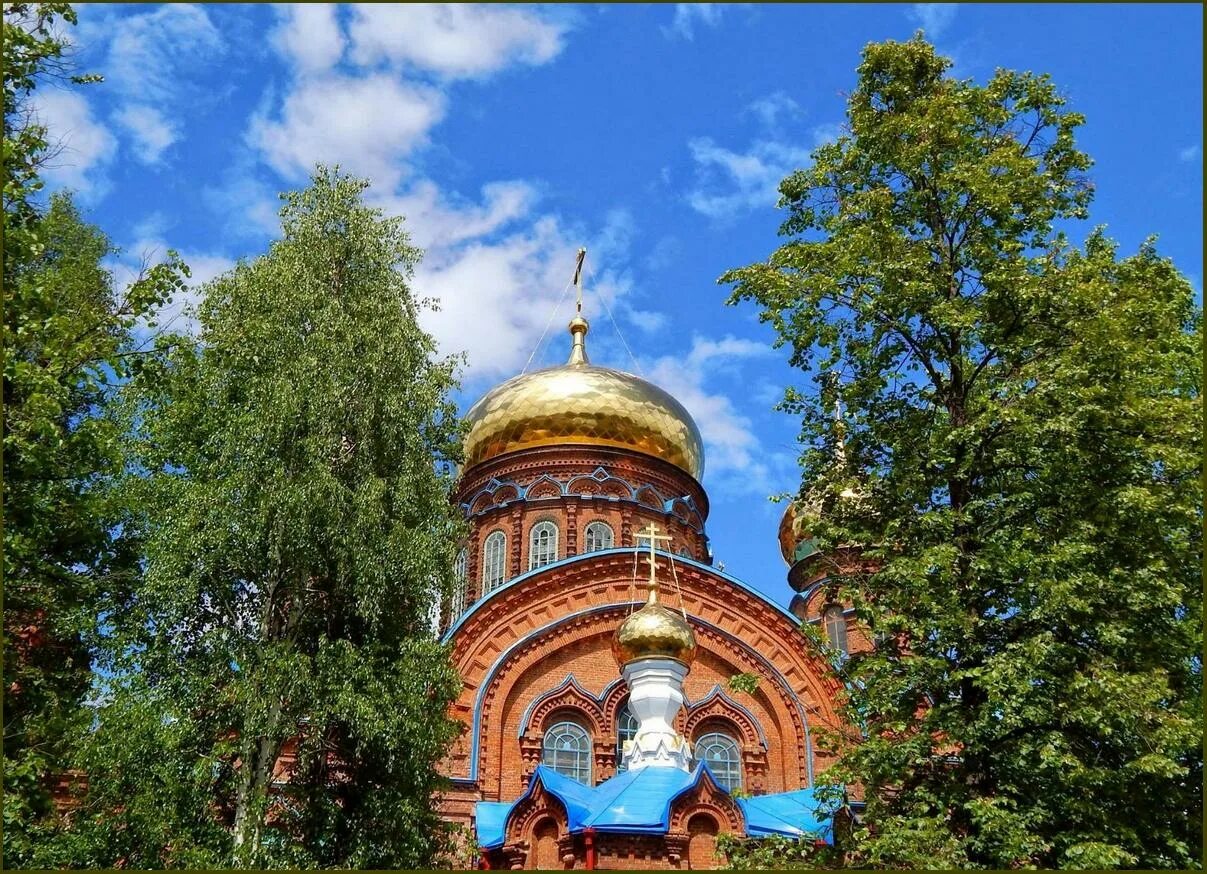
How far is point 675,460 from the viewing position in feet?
78.6

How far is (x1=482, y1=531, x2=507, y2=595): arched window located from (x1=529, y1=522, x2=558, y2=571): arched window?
2.07 feet

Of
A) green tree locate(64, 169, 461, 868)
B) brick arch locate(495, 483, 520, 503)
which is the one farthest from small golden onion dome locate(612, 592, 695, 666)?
brick arch locate(495, 483, 520, 503)

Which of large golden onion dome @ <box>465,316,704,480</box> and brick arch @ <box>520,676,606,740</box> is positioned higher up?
large golden onion dome @ <box>465,316,704,480</box>

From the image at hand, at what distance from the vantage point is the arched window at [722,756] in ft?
57.9

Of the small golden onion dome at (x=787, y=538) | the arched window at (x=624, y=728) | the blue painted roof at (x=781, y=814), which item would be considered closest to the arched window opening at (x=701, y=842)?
the blue painted roof at (x=781, y=814)

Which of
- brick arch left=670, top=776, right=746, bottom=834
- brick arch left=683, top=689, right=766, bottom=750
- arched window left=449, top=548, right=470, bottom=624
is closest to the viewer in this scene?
brick arch left=670, top=776, right=746, bottom=834

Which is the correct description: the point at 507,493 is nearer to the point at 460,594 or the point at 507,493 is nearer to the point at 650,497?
the point at 650,497

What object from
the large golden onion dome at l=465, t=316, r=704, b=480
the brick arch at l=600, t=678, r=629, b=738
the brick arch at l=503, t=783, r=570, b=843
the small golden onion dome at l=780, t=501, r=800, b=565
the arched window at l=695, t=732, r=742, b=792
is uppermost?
the large golden onion dome at l=465, t=316, r=704, b=480

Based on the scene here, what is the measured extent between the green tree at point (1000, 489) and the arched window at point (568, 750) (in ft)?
27.1

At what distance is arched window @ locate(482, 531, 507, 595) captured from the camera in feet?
74.0

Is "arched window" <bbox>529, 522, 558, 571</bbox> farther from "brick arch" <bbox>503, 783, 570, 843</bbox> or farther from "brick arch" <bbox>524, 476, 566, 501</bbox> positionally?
"brick arch" <bbox>503, 783, 570, 843</bbox>

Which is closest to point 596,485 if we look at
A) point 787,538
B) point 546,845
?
point 787,538

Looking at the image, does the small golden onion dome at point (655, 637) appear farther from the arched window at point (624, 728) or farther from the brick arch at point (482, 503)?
the brick arch at point (482, 503)

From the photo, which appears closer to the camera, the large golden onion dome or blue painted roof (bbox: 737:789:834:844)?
blue painted roof (bbox: 737:789:834:844)
